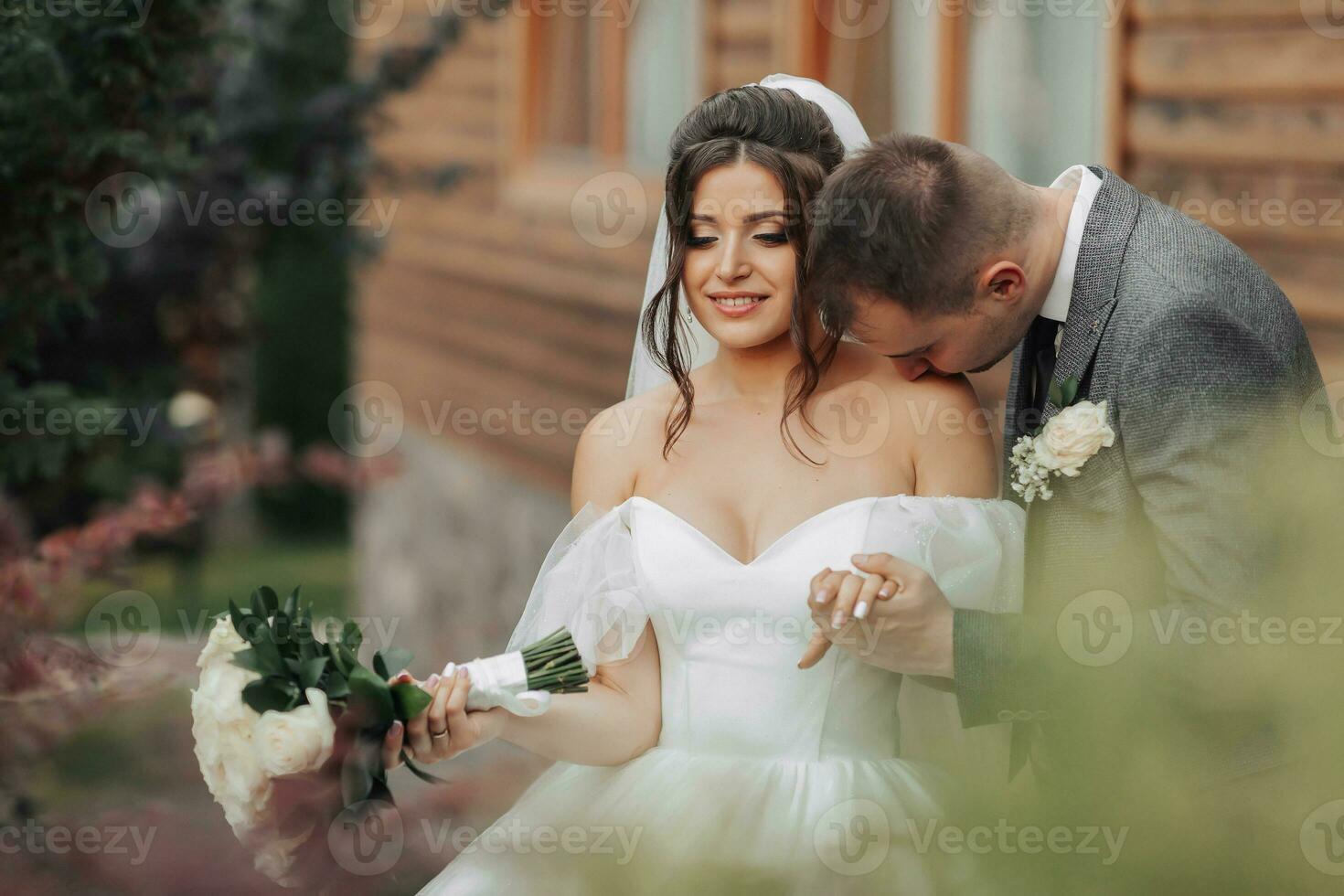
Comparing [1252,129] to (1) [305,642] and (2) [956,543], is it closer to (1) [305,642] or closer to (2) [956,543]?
(2) [956,543]

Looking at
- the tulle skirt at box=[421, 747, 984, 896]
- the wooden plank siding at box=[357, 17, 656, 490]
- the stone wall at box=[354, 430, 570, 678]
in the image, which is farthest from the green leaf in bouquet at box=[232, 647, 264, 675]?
the stone wall at box=[354, 430, 570, 678]

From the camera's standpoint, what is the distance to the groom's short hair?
2186mm

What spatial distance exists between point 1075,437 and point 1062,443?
2cm

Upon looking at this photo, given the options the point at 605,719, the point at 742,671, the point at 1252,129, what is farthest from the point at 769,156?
the point at 1252,129

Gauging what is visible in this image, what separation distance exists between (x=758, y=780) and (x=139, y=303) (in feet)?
12.1

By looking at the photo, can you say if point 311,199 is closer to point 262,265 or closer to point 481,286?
point 262,265

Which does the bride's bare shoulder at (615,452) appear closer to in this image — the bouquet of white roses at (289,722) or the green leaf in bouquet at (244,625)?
the bouquet of white roses at (289,722)

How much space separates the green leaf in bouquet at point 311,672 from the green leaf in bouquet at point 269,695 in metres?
0.02

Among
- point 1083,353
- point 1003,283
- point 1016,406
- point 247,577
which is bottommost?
point 247,577

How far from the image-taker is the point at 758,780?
8.29 feet

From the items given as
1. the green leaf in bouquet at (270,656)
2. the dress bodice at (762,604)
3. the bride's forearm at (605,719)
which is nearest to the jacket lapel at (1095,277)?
the dress bodice at (762,604)

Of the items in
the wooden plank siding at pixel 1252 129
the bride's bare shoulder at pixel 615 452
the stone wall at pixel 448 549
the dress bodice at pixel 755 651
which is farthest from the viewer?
the stone wall at pixel 448 549

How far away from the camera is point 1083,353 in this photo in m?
2.31

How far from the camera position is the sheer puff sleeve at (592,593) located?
2588 millimetres
